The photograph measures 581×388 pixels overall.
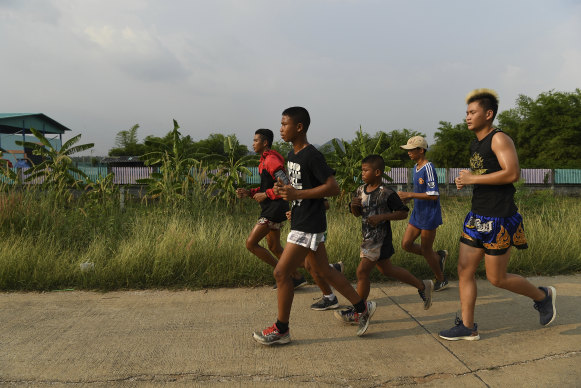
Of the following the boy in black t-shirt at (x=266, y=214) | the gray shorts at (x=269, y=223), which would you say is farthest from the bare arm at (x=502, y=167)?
the gray shorts at (x=269, y=223)

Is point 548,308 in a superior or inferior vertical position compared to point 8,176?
inferior

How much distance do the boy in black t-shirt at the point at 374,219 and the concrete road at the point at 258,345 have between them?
441 millimetres

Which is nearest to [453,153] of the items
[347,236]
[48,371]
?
[347,236]

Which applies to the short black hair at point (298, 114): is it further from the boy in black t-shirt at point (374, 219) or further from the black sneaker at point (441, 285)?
the black sneaker at point (441, 285)

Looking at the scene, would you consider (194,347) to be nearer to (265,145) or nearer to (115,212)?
(265,145)

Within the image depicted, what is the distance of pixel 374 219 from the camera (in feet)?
12.3

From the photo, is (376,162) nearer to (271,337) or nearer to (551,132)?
(271,337)

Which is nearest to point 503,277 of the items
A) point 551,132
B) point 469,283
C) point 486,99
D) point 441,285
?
point 469,283

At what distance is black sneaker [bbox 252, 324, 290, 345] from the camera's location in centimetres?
325

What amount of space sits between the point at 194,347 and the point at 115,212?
4583 mm

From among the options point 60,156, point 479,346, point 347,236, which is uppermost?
point 60,156

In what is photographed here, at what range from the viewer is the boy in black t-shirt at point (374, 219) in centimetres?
377

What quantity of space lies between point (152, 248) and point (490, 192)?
388 cm

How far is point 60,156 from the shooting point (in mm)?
7734
